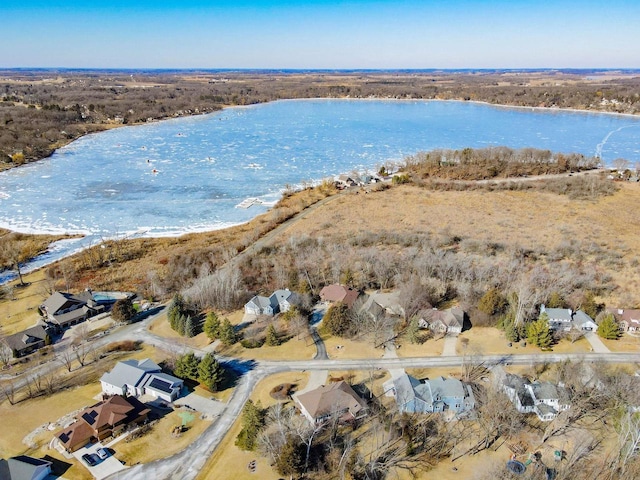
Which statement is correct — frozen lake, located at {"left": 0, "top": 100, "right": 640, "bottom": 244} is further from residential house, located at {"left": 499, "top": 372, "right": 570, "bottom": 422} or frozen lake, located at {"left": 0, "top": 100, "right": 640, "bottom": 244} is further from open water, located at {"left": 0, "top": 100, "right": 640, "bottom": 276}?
residential house, located at {"left": 499, "top": 372, "right": 570, "bottom": 422}

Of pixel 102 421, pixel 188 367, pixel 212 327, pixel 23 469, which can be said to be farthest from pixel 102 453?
pixel 212 327

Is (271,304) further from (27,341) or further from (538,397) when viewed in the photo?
(538,397)

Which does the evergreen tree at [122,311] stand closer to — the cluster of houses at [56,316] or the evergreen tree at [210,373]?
the cluster of houses at [56,316]

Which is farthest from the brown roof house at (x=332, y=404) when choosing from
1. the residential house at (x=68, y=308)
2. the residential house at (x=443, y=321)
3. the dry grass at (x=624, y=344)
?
the residential house at (x=68, y=308)

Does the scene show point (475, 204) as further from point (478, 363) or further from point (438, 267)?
point (478, 363)

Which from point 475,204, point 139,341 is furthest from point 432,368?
point 475,204

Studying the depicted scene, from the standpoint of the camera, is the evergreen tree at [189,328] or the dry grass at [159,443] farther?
the evergreen tree at [189,328]
